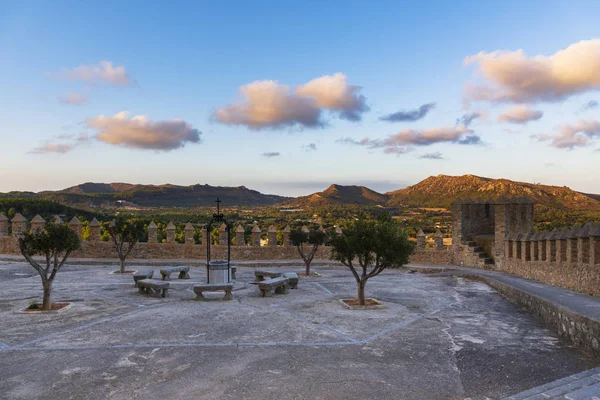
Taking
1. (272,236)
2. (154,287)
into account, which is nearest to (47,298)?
(154,287)

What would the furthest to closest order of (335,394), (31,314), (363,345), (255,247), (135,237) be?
1. (255,247)
2. (135,237)
3. (31,314)
4. (363,345)
5. (335,394)

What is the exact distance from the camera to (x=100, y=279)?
15.8 meters

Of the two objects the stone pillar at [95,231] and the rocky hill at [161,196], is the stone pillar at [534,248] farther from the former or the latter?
the rocky hill at [161,196]

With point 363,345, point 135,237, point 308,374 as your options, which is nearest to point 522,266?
point 363,345

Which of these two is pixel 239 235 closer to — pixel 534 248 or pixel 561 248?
pixel 534 248

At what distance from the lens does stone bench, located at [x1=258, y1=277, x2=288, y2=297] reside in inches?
491

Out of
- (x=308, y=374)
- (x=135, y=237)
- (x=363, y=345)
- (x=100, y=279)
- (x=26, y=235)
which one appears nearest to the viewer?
(x=308, y=374)

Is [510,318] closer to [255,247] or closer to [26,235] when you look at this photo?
[26,235]

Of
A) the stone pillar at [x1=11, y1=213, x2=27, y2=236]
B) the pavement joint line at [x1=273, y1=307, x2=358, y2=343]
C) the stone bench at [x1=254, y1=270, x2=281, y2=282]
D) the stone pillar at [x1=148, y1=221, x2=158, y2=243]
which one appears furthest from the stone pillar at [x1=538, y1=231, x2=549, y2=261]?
the stone pillar at [x1=11, y1=213, x2=27, y2=236]

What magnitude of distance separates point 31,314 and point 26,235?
83.0 inches

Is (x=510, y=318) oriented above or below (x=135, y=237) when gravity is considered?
below

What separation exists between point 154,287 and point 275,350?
627cm

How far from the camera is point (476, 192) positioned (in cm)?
8475

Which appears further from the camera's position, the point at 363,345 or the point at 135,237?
the point at 135,237
